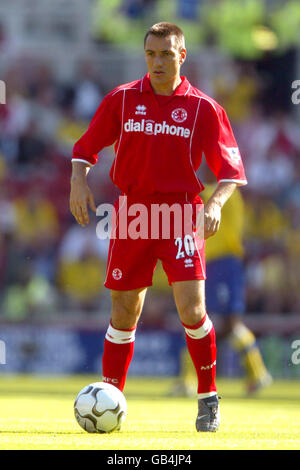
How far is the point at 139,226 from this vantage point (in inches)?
231

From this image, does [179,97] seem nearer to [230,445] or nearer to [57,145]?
[230,445]

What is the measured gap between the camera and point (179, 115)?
233 inches

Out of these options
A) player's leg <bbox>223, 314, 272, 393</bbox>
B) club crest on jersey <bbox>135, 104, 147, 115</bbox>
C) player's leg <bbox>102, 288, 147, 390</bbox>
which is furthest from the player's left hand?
player's leg <bbox>223, 314, 272, 393</bbox>

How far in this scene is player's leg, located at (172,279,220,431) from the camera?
5.78 metres

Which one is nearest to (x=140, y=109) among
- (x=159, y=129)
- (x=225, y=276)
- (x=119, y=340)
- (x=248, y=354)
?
(x=159, y=129)

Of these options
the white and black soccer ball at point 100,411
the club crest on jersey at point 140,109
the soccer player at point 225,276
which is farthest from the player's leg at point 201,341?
the soccer player at point 225,276

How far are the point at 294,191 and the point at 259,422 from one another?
31.3 ft

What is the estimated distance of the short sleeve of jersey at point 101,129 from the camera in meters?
5.99

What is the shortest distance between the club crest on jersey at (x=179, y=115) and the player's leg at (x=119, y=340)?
3.40 feet

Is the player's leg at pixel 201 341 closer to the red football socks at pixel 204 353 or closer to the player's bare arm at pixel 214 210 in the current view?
the red football socks at pixel 204 353

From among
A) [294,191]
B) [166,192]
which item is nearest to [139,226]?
[166,192]

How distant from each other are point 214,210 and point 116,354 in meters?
1.12

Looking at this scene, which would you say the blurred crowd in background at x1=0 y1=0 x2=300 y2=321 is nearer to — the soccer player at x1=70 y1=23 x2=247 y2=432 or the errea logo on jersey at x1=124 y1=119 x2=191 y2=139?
the soccer player at x1=70 y1=23 x2=247 y2=432

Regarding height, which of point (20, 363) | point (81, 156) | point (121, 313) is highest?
point (81, 156)
